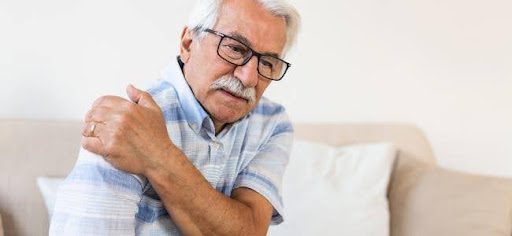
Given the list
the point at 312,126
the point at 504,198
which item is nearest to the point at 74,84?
the point at 312,126

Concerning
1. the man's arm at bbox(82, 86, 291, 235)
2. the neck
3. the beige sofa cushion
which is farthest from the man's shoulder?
the beige sofa cushion

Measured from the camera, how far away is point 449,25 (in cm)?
227

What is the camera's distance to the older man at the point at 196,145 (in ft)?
3.41

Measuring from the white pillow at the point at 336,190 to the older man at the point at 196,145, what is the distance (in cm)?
34

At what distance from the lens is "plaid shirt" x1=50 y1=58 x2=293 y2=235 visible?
103 cm

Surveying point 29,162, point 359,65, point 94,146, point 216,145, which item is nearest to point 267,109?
point 216,145

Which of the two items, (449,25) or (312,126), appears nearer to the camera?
(312,126)

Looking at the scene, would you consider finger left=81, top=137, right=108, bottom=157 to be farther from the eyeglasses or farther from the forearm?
the eyeglasses

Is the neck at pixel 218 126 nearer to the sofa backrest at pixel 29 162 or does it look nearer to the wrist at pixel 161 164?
the wrist at pixel 161 164

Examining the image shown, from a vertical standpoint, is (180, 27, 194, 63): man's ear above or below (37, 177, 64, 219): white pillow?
above

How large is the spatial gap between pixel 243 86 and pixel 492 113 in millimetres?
1433

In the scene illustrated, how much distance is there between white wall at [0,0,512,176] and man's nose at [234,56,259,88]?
87cm

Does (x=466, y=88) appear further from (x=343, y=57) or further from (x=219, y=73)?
(x=219, y=73)

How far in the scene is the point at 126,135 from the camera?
1041 mm
